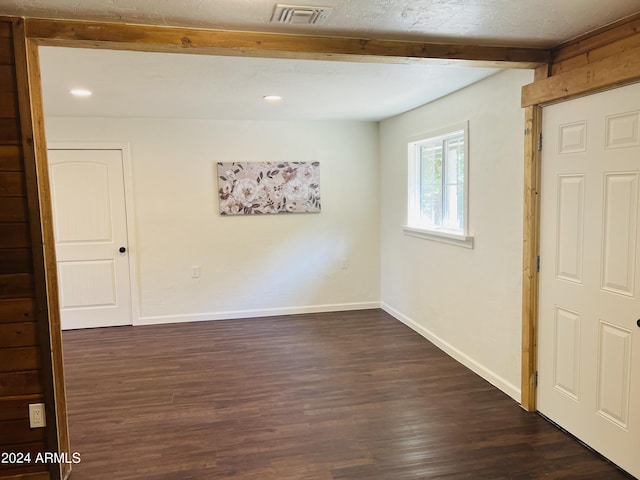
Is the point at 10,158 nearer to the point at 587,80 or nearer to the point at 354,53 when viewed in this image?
the point at 354,53

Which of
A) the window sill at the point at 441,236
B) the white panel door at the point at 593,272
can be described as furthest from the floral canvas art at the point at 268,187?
the white panel door at the point at 593,272

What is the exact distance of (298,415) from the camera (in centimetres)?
306

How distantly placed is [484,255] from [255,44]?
7.63 ft

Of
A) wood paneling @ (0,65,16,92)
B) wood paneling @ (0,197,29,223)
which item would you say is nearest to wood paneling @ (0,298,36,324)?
wood paneling @ (0,197,29,223)

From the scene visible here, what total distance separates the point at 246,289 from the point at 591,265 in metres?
3.83

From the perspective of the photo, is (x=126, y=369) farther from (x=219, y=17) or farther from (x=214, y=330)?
(x=219, y=17)

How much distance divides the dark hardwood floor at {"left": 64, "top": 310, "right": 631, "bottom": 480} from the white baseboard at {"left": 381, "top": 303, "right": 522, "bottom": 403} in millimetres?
67

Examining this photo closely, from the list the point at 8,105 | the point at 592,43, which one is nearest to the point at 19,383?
the point at 8,105

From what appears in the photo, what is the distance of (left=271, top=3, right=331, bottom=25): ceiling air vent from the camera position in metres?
2.00

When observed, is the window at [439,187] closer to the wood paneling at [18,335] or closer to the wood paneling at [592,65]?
the wood paneling at [592,65]

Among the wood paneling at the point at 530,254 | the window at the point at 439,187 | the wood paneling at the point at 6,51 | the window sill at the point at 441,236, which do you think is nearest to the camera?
the wood paneling at the point at 6,51

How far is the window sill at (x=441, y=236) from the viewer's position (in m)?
3.78

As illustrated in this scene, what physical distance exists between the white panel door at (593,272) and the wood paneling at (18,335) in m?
2.90

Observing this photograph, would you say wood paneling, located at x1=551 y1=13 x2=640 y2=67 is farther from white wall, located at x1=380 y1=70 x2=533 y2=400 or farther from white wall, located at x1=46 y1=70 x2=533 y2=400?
white wall, located at x1=46 y1=70 x2=533 y2=400
